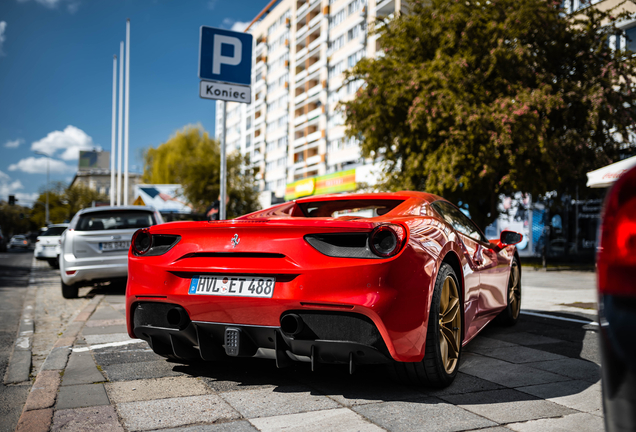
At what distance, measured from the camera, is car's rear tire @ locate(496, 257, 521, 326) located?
5.68 metres

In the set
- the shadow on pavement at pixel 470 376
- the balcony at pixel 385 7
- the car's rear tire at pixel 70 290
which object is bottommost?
the car's rear tire at pixel 70 290

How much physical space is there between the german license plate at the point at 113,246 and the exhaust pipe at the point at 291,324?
6.71 metres

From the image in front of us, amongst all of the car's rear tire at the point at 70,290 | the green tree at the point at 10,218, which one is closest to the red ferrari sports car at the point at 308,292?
the car's rear tire at the point at 70,290

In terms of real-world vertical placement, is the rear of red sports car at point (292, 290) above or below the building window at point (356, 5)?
below

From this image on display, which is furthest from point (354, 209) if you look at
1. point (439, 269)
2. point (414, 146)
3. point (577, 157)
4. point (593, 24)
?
point (593, 24)

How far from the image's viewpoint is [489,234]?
28797 millimetres

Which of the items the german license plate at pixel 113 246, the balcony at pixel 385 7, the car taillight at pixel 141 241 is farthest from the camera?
the balcony at pixel 385 7

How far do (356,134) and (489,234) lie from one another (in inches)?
510

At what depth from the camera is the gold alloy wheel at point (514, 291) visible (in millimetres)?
5691

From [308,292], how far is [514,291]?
3.58 metres

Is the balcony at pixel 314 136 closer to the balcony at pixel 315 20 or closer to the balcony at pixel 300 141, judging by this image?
the balcony at pixel 300 141

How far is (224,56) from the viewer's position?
779cm

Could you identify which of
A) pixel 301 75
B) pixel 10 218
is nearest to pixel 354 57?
pixel 301 75

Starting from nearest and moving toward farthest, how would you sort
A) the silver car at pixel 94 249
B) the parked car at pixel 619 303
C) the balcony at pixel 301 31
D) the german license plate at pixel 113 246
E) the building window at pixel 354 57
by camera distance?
the parked car at pixel 619 303 < the silver car at pixel 94 249 < the german license plate at pixel 113 246 < the building window at pixel 354 57 < the balcony at pixel 301 31
